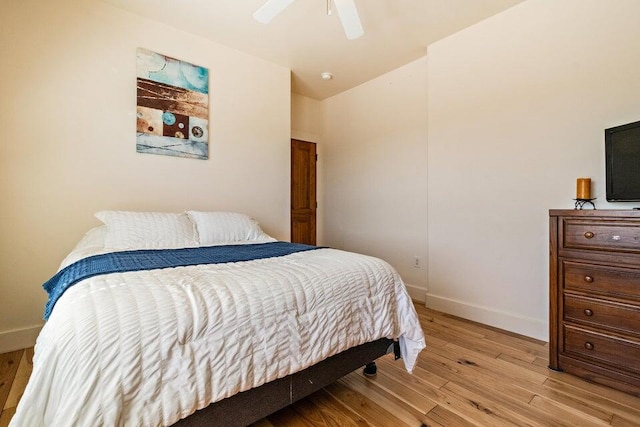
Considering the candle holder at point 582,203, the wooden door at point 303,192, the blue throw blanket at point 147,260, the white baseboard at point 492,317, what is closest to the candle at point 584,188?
the candle holder at point 582,203

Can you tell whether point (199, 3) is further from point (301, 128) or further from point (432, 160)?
point (432, 160)

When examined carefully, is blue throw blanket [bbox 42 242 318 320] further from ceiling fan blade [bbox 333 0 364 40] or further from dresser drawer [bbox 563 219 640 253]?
dresser drawer [bbox 563 219 640 253]

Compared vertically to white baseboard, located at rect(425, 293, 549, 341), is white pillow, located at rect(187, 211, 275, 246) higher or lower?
higher

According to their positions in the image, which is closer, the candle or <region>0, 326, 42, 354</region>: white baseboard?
the candle

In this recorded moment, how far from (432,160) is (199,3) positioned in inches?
97.0

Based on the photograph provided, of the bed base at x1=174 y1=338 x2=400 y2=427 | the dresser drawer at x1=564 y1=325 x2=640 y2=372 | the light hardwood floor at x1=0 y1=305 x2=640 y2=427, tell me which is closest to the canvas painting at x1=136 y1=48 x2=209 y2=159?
the light hardwood floor at x1=0 y1=305 x2=640 y2=427

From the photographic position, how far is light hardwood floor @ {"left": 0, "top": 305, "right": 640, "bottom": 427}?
1.42m

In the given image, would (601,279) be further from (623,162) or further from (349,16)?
(349,16)

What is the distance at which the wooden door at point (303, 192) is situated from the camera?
14.0ft

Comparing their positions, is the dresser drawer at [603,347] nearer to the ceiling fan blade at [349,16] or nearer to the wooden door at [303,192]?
the ceiling fan blade at [349,16]

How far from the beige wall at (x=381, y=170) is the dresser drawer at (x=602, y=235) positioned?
1.48 m

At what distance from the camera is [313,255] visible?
5.87 feet

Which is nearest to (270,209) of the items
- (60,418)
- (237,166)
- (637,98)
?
(237,166)

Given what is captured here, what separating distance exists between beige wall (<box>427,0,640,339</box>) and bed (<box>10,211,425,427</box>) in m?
1.34
